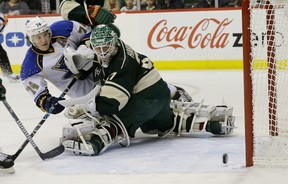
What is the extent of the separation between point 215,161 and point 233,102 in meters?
1.92

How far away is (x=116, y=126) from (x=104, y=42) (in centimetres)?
45

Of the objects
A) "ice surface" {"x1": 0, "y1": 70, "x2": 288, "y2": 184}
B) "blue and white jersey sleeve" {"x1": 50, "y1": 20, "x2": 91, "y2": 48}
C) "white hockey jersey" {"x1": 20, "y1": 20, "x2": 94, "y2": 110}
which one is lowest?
"ice surface" {"x1": 0, "y1": 70, "x2": 288, "y2": 184}

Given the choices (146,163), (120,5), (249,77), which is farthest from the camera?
(120,5)

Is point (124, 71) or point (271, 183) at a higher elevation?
point (124, 71)

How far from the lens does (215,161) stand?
2883 mm

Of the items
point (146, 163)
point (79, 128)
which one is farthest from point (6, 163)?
point (146, 163)

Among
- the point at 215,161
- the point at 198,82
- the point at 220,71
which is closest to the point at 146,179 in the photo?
the point at 215,161

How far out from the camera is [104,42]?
309 centimetres

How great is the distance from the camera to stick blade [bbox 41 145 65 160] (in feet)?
10.3

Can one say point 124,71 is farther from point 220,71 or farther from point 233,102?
point 220,71

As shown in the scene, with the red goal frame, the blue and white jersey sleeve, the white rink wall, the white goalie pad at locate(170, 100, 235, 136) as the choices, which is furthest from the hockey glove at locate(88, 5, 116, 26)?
the white rink wall

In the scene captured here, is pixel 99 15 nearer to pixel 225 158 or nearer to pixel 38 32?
pixel 38 32

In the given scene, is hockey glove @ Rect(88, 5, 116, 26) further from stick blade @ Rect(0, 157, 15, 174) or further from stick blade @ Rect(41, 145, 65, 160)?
stick blade @ Rect(0, 157, 15, 174)

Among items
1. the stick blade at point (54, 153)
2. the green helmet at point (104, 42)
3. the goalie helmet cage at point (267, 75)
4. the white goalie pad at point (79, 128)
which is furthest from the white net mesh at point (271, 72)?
the stick blade at point (54, 153)
